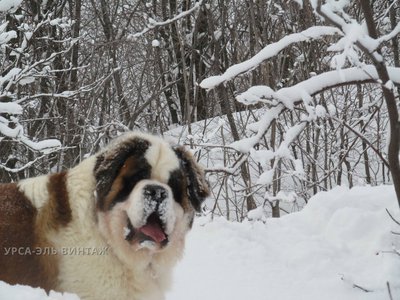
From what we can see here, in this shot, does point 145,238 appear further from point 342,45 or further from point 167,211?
point 342,45

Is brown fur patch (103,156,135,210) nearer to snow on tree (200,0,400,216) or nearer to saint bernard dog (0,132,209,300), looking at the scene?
saint bernard dog (0,132,209,300)

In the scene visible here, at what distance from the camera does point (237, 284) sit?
426 cm

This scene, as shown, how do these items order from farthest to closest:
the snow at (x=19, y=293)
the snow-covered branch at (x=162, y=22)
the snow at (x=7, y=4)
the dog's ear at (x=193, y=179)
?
1. the snow-covered branch at (x=162, y=22)
2. the snow at (x=7, y=4)
3. the dog's ear at (x=193, y=179)
4. the snow at (x=19, y=293)

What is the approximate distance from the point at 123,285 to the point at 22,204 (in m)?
0.88

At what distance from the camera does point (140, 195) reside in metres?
3.16

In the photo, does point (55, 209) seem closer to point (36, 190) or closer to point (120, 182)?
point (36, 190)

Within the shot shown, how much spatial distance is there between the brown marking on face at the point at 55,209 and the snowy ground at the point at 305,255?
128 centimetres

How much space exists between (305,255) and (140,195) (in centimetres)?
203

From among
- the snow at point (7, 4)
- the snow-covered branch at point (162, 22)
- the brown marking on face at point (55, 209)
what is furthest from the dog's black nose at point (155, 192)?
the snow-covered branch at point (162, 22)

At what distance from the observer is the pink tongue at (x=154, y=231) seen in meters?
3.30

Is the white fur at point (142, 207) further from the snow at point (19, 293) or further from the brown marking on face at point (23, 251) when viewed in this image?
the snow at point (19, 293)

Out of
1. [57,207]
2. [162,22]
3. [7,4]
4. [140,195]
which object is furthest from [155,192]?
[162,22]

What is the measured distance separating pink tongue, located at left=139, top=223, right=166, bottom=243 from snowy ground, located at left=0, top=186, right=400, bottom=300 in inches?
36.8

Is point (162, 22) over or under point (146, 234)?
over
